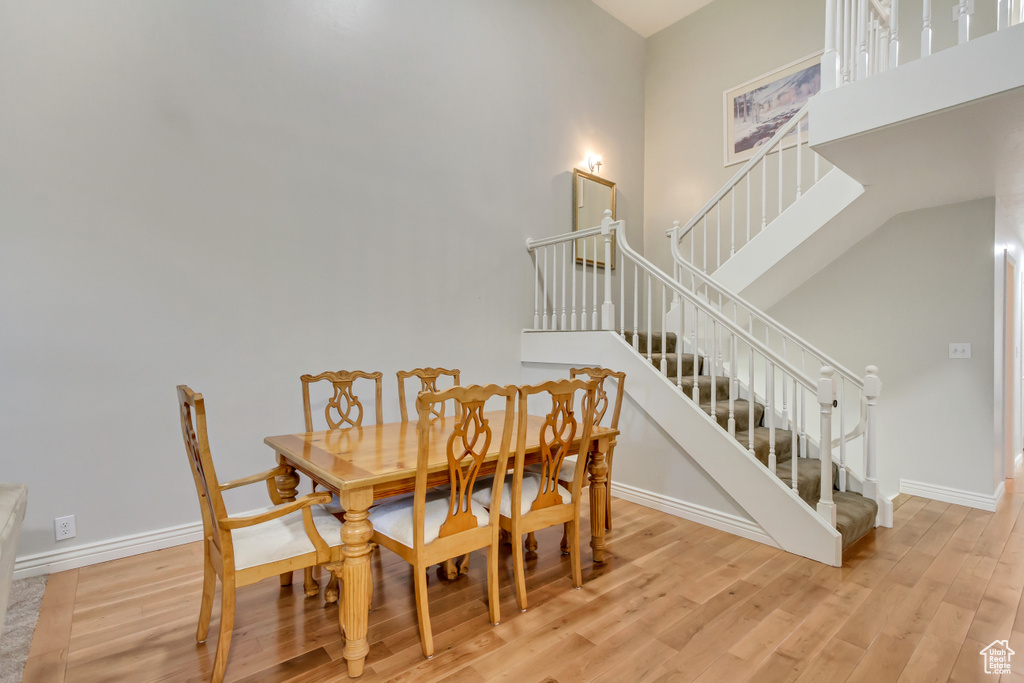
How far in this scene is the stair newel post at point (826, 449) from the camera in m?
2.59

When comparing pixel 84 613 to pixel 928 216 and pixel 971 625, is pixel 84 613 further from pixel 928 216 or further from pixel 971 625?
pixel 928 216

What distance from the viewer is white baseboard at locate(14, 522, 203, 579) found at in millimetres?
2398

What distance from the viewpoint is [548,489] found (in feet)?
7.45

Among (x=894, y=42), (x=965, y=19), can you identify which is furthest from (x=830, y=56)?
(x=965, y=19)

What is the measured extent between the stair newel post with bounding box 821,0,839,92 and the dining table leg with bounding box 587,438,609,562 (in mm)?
2370

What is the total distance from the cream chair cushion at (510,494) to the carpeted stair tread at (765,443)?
1.33m

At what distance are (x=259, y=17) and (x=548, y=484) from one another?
10.9 ft

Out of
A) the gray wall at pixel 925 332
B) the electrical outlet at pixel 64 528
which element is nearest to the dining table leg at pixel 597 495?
the electrical outlet at pixel 64 528

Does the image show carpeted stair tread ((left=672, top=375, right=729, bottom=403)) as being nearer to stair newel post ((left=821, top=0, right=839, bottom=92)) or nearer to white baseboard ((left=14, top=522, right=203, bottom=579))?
stair newel post ((left=821, top=0, right=839, bottom=92))

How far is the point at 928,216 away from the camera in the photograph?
12.3ft

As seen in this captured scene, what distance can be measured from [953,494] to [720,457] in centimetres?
215

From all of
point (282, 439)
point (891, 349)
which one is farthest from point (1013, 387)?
point (282, 439)

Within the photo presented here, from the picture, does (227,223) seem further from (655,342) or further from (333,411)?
(655,342)

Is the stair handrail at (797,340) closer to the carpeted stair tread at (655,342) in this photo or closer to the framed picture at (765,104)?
the carpeted stair tread at (655,342)
